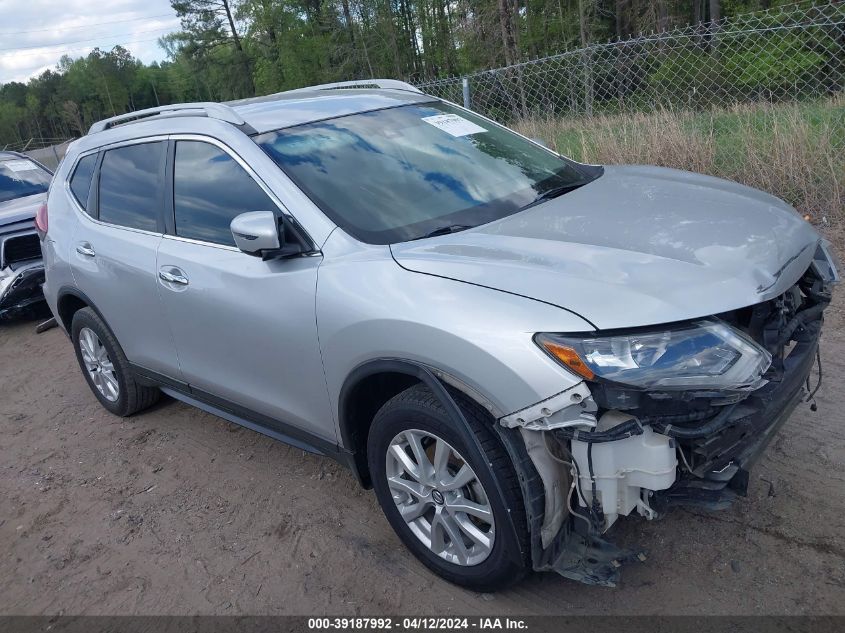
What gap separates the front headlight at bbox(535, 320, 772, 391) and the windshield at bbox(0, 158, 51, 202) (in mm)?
8441

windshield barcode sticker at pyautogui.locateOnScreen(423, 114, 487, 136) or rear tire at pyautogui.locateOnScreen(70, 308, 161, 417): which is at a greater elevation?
windshield barcode sticker at pyautogui.locateOnScreen(423, 114, 487, 136)

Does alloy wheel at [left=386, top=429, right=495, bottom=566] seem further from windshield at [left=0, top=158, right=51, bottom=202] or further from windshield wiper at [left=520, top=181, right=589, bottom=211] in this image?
windshield at [left=0, top=158, right=51, bottom=202]

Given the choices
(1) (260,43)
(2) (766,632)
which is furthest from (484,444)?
(1) (260,43)

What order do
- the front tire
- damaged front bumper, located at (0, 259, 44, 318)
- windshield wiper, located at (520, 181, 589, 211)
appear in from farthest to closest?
damaged front bumper, located at (0, 259, 44, 318)
windshield wiper, located at (520, 181, 589, 211)
the front tire

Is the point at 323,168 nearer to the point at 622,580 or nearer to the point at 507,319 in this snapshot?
the point at 507,319

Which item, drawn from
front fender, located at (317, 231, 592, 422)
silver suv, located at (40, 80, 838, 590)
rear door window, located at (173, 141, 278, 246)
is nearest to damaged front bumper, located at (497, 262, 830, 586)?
silver suv, located at (40, 80, 838, 590)

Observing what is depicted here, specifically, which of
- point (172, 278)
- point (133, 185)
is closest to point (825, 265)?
point (172, 278)

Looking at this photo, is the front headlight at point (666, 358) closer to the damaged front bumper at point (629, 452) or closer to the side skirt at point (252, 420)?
the damaged front bumper at point (629, 452)

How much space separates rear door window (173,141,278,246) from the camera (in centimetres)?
326

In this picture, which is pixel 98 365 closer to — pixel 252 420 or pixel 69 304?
pixel 69 304

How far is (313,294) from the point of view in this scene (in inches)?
113

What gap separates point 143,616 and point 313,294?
60.5 inches

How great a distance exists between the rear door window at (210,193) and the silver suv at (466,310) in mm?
14

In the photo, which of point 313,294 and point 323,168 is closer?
point 313,294
